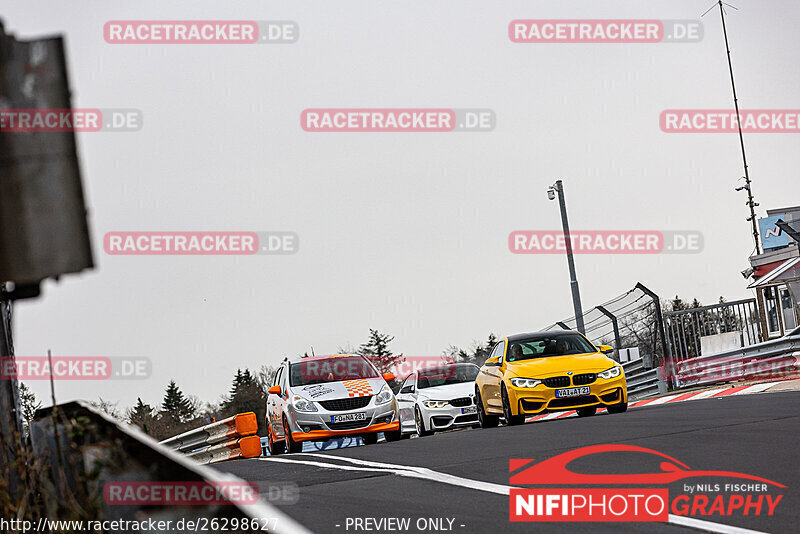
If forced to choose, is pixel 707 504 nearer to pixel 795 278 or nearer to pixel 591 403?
pixel 591 403

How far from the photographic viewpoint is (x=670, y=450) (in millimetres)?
9914

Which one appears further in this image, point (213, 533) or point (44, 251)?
point (44, 251)

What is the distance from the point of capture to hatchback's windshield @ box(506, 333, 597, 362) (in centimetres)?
1766

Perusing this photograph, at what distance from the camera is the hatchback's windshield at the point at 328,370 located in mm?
18047

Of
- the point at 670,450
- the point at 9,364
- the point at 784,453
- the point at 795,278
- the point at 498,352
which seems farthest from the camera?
the point at 795,278

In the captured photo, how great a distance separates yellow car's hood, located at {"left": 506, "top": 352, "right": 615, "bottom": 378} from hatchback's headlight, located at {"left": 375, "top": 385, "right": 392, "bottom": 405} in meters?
2.10

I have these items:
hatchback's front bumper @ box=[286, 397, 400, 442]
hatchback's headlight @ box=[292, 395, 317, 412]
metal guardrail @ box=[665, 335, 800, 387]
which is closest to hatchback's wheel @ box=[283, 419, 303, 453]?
hatchback's front bumper @ box=[286, 397, 400, 442]

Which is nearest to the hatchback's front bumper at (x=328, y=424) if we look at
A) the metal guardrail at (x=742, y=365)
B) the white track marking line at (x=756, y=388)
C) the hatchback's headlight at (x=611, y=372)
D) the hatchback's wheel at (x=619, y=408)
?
the hatchback's headlight at (x=611, y=372)

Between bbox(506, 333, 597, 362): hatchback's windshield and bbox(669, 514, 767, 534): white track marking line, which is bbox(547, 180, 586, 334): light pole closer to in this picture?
bbox(506, 333, 597, 362): hatchback's windshield

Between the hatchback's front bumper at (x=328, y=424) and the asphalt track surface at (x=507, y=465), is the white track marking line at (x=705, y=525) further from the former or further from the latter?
the hatchback's front bumper at (x=328, y=424)

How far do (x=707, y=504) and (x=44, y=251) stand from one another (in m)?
5.07

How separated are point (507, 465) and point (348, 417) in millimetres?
7730

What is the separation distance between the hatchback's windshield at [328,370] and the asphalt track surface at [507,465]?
3032 mm

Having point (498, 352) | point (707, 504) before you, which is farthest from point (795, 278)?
point (707, 504)
